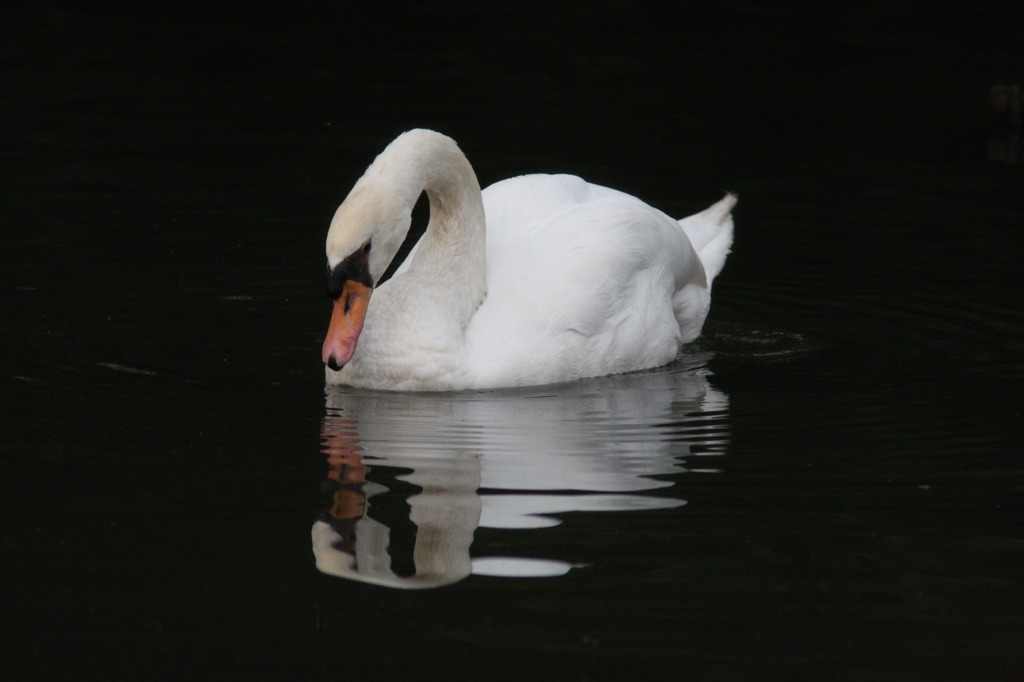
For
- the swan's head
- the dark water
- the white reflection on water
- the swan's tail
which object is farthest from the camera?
the swan's tail

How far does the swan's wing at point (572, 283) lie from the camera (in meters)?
8.30

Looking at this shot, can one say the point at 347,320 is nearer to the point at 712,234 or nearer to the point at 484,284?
the point at 484,284

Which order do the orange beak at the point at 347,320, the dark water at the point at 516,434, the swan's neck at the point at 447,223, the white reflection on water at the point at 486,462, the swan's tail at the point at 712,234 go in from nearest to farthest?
the dark water at the point at 516,434
the white reflection on water at the point at 486,462
the orange beak at the point at 347,320
the swan's neck at the point at 447,223
the swan's tail at the point at 712,234

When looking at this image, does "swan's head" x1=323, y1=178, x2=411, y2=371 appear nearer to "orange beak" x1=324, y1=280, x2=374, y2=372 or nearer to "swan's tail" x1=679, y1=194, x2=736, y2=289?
"orange beak" x1=324, y1=280, x2=374, y2=372

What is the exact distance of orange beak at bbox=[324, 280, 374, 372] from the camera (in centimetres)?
772

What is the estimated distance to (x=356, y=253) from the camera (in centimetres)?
763

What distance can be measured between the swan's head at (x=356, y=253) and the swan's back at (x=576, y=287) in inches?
26.9

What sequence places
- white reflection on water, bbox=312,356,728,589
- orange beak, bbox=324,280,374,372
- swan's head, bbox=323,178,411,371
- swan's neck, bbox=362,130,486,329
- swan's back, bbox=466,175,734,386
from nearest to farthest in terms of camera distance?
white reflection on water, bbox=312,356,728,589 → swan's head, bbox=323,178,411,371 → orange beak, bbox=324,280,374,372 → swan's neck, bbox=362,130,486,329 → swan's back, bbox=466,175,734,386

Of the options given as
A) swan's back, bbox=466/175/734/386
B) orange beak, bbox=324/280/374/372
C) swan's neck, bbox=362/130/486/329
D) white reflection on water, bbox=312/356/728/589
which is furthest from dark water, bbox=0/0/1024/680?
swan's neck, bbox=362/130/486/329

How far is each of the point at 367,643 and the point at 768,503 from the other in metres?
1.88

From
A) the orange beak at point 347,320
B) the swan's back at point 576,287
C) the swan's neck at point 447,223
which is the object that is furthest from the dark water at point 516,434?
the swan's neck at point 447,223

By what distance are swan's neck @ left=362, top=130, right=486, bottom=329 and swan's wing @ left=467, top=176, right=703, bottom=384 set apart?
13 centimetres

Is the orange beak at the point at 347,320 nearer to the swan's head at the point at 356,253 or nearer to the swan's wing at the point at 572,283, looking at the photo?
the swan's head at the point at 356,253

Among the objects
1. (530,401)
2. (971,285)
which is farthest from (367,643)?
(971,285)
